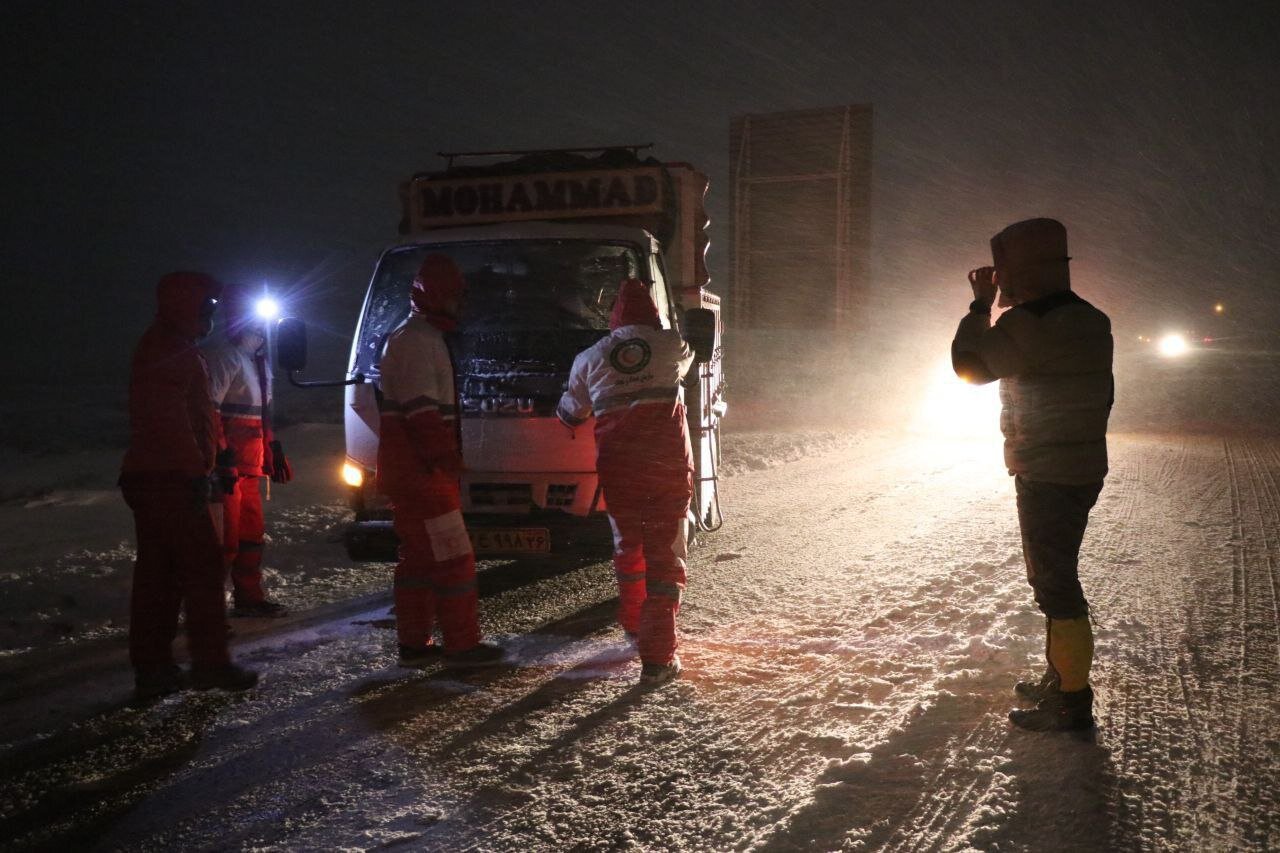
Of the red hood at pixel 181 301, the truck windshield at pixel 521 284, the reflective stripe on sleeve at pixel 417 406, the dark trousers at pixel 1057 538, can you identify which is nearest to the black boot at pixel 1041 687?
the dark trousers at pixel 1057 538

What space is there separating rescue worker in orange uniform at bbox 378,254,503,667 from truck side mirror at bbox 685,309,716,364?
148 centimetres

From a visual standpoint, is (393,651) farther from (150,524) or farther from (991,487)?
(991,487)

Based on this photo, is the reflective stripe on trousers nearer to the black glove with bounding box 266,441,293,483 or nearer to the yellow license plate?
the yellow license plate

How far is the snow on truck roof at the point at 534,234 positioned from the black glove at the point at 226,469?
6.38 feet

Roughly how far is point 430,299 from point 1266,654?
4.47 meters

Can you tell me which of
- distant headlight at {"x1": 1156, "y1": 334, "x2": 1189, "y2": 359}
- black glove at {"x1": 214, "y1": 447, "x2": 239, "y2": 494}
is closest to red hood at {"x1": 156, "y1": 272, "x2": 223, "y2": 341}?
black glove at {"x1": 214, "y1": 447, "x2": 239, "y2": 494}

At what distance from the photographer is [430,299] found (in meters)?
4.52

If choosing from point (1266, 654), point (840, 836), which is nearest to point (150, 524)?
point (840, 836)

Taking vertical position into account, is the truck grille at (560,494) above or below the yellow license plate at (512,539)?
above

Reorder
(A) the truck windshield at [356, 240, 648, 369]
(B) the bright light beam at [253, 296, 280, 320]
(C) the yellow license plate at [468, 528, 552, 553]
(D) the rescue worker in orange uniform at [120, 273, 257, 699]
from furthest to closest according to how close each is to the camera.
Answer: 1. (A) the truck windshield at [356, 240, 648, 369]
2. (B) the bright light beam at [253, 296, 280, 320]
3. (C) the yellow license plate at [468, 528, 552, 553]
4. (D) the rescue worker in orange uniform at [120, 273, 257, 699]

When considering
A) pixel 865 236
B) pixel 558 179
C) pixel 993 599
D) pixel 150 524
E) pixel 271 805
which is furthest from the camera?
pixel 865 236

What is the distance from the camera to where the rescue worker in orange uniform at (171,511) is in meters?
4.06

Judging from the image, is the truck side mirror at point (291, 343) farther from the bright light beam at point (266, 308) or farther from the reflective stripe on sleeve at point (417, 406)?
the reflective stripe on sleeve at point (417, 406)

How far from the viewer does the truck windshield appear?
5.94 metres
